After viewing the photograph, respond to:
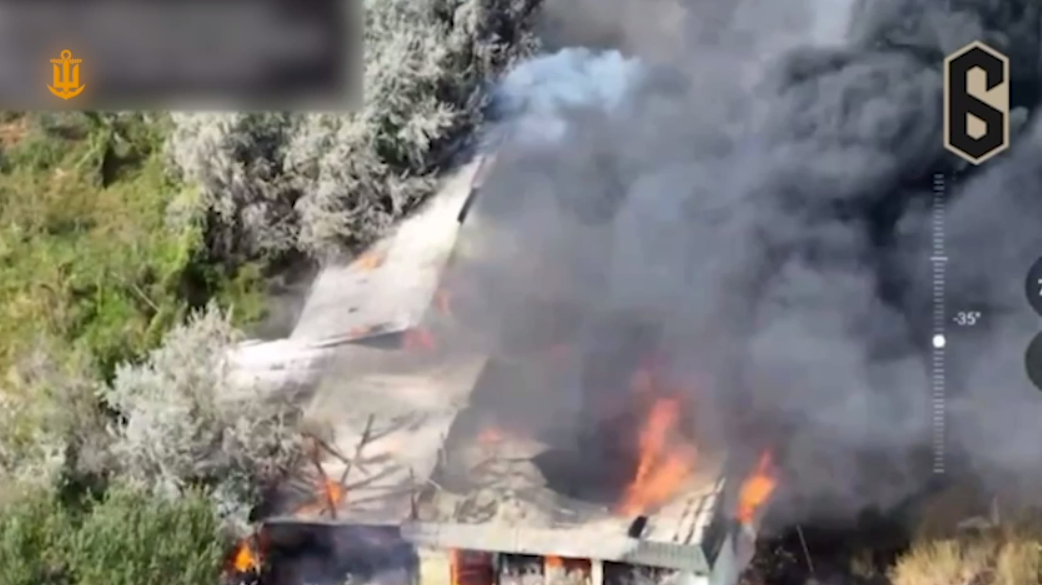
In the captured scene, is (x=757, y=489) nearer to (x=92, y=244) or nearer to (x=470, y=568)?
(x=470, y=568)

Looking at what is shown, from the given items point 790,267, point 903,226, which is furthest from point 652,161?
A: point 903,226

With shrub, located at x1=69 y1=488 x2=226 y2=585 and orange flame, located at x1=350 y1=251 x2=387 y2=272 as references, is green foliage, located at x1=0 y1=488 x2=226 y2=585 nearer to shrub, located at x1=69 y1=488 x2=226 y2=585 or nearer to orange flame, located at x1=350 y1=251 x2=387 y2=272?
shrub, located at x1=69 y1=488 x2=226 y2=585

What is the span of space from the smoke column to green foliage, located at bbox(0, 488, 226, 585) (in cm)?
49

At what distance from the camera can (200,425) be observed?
5.32 feet

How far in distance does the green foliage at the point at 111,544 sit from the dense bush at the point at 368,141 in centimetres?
35

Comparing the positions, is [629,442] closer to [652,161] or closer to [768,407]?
[768,407]

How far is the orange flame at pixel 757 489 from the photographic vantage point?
159cm

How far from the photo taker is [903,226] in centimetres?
157

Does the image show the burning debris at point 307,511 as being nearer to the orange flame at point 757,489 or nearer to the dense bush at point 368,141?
the dense bush at point 368,141


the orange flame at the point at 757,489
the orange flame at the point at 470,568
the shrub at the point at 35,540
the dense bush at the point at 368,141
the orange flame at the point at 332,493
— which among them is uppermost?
the dense bush at the point at 368,141

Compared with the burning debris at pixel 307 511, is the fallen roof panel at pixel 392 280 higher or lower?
higher

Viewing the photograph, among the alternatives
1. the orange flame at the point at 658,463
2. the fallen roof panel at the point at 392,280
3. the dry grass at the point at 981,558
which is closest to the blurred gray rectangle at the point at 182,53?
the fallen roof panel at the point at 392,280

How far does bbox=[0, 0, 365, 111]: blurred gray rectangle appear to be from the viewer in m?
1.57

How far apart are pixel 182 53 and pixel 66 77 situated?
158mm
